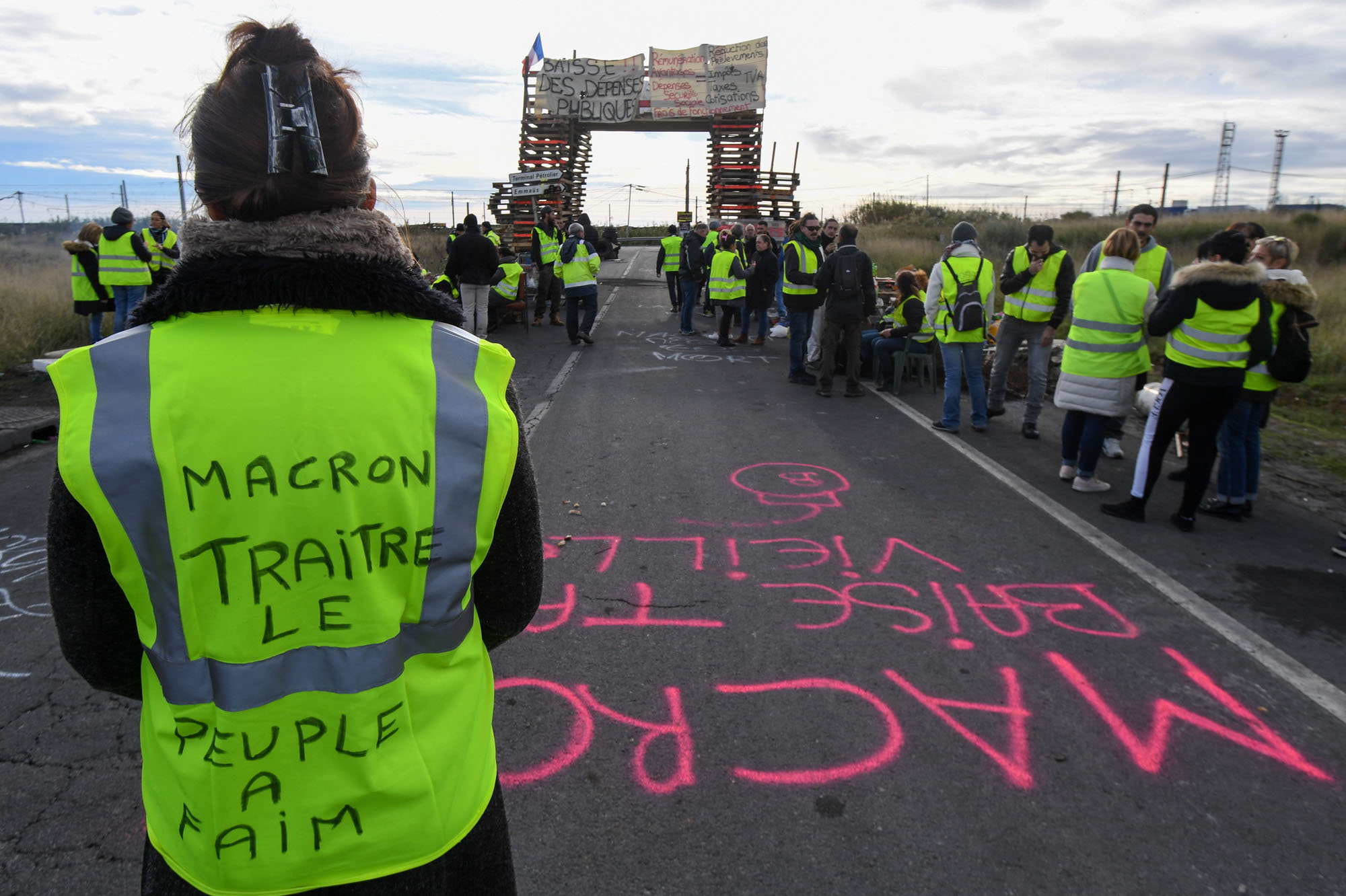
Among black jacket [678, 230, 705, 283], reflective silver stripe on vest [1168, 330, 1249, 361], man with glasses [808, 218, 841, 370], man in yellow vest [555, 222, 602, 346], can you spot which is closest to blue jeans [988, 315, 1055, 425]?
reflective silver stripe on vest [1168, 330, 1249, 361]

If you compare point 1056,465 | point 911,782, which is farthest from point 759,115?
point 911,782

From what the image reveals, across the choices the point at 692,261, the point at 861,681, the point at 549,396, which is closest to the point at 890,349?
the point at 549,396

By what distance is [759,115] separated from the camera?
2448 cm

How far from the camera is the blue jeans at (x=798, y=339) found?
10.4 m

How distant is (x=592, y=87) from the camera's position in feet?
80.9

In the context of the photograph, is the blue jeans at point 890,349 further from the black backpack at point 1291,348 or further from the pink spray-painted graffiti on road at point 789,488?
the black backpack at point 1291,348

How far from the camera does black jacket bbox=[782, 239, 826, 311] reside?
1040cm

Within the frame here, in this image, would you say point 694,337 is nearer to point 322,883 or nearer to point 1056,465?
point 1056,465

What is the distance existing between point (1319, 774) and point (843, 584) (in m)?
2.06

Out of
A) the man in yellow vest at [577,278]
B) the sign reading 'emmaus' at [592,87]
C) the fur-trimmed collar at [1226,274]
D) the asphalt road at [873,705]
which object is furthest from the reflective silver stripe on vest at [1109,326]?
the sign reading 'emmaus' at [592,87]

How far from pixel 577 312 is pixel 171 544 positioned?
12.2m

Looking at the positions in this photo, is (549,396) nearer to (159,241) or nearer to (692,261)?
(692,261)

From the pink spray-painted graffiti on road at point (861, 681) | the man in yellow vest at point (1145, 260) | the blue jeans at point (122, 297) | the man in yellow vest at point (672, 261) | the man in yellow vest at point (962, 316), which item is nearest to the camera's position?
the pink spray-painted graffiti on road at point (861, 681)

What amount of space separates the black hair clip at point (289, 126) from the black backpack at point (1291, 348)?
593cm
